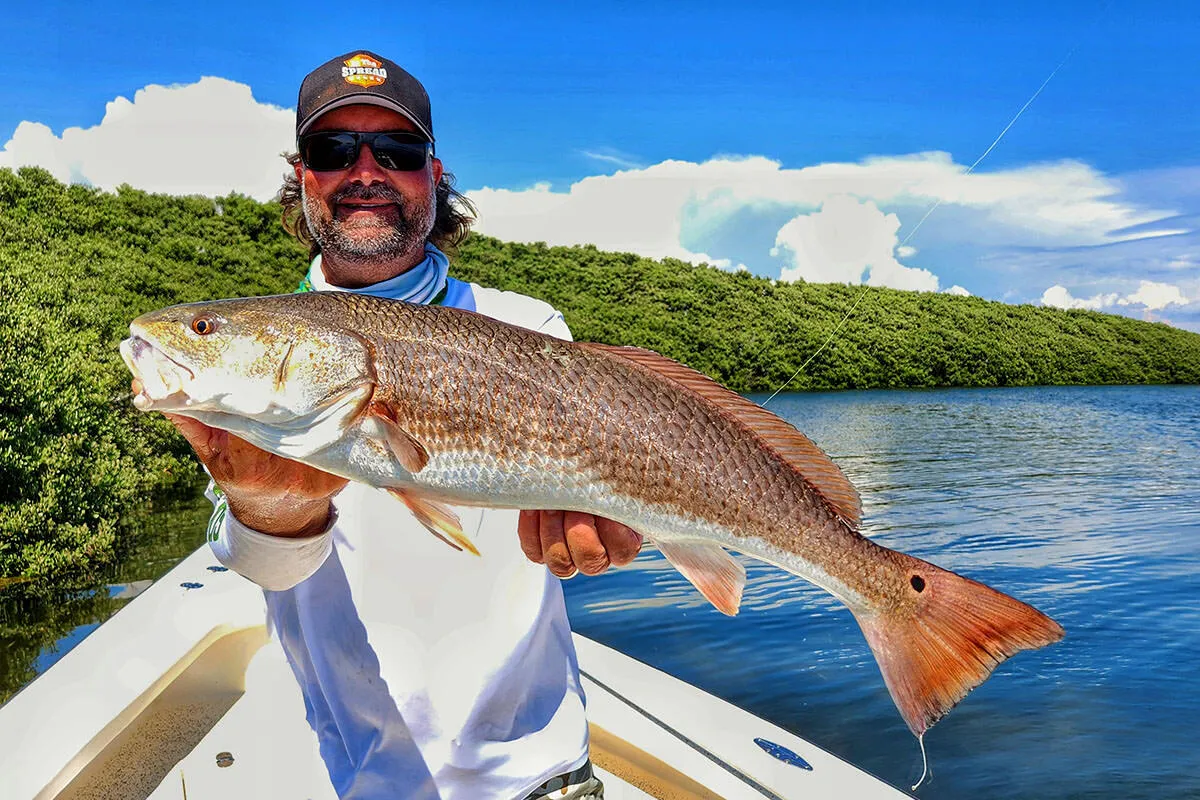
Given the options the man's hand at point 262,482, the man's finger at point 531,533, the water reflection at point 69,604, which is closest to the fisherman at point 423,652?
the man's hand at point 262,482

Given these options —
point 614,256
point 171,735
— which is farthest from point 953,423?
point 171,735

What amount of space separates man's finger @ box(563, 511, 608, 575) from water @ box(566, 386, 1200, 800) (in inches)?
288

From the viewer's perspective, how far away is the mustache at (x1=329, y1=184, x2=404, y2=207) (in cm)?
281

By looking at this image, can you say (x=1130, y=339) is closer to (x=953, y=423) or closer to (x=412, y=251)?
(x=953, y=423)

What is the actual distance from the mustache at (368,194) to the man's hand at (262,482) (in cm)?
100

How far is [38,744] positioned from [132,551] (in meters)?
12.3

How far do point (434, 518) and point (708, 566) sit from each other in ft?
2.18

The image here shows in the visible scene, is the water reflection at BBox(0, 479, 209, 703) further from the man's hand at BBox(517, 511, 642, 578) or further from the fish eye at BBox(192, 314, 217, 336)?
the man's hand at BBox(517, 511, 642, 578)

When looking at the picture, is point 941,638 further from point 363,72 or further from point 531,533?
point 363,72

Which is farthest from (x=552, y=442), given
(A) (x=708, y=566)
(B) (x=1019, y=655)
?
(B) (x=1019, y=655)

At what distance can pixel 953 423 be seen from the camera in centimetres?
4031

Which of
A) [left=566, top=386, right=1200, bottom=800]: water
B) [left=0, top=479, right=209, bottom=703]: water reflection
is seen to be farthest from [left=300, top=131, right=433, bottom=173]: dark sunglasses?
[left=566, top=386, right=1200, bottom=800]: water

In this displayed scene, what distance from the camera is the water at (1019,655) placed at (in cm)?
876

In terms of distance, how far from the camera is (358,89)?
2785 millimetres
